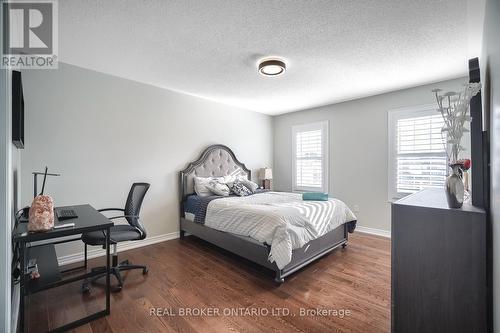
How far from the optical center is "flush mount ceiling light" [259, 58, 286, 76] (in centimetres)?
262

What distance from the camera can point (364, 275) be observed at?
97.7 inches

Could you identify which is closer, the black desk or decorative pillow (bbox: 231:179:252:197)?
the black desk

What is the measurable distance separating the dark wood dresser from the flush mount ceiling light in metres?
1.99

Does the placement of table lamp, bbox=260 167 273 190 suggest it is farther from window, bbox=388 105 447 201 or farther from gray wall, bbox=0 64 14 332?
gray wall, bbox=0 64 14 332

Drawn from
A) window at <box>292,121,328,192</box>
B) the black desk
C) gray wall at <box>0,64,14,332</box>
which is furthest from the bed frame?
gray wall at <box>0,64,14,332</box>

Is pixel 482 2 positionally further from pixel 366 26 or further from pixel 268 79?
pixel 268 79

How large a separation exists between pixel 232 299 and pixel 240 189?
202cm

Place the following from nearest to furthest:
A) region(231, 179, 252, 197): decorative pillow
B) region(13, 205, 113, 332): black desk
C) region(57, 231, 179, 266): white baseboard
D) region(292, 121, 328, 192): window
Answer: region(13, 205, 113, 332): black desk
region(57, 231, 179, 266): white baseboard
region(231, 179, 252, 197): decorative pillow
region(292, 121, 328, 192): window

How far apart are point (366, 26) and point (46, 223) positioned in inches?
117

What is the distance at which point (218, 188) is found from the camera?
376 centimetres

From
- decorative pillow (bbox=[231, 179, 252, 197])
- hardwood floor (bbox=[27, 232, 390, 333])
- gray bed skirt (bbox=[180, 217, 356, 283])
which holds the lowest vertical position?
hardwood floor (bbox=[27, 232, 390, 333])

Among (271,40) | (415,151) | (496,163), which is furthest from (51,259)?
(415,151)

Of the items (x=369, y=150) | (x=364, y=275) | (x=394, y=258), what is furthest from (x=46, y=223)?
(x=369, y=150)

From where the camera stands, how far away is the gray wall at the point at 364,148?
3.78 metres
